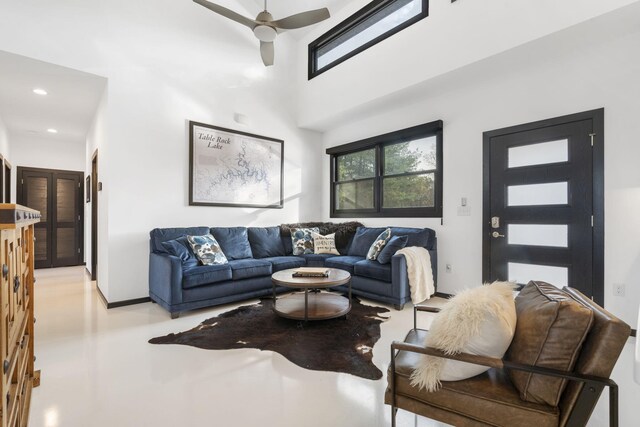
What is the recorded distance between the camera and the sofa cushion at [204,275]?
3213 mm

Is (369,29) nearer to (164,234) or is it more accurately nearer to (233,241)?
(233,241)

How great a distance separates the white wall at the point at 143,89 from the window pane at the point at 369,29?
52.8 inches

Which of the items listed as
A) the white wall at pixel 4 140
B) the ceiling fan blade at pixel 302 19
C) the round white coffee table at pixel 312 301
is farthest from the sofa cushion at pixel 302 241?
the white wall at pixel 4 140

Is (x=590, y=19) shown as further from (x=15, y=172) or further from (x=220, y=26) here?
(x=15, y=172)

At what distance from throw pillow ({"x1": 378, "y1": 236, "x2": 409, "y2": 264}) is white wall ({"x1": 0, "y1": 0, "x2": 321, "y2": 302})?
7.43 feet

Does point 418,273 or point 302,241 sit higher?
point 302,241

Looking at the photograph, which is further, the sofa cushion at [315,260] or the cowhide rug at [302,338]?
the sofa cushion at [315,260]

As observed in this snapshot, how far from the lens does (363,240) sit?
4469mm

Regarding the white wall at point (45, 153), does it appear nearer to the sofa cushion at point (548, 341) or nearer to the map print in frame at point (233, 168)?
the map print in frame at point (233, 168)

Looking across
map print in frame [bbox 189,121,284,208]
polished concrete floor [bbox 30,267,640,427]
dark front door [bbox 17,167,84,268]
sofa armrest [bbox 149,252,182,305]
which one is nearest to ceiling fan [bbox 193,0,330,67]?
map print in frame [bbox 189,121,284,208]

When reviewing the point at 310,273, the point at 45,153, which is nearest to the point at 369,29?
the point at 310,273

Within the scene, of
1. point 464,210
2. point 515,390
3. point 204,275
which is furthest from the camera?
point 464,210

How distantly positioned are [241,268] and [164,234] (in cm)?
107

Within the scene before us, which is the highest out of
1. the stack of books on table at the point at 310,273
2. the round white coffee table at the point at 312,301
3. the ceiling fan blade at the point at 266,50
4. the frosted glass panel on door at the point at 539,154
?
the ceiling fan blade at the point at 266,50
